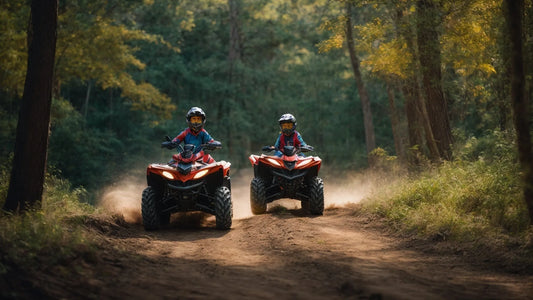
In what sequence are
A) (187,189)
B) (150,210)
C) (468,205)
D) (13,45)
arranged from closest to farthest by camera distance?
(468,205)
(187,189)
(150,210)
(13,45)

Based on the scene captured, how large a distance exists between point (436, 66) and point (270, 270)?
1044 cm

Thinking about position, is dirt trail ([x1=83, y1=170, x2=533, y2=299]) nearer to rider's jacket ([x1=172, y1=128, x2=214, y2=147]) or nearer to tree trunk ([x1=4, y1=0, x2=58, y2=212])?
tree trunk ([x1=4, y1=0, x2=58, y2=212])

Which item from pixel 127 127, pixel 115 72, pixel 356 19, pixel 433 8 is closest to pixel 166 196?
pixel 433 8

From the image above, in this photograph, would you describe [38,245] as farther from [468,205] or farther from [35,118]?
[468,205]

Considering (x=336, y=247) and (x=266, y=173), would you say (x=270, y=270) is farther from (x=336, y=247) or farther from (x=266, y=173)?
(x=266, y=173)

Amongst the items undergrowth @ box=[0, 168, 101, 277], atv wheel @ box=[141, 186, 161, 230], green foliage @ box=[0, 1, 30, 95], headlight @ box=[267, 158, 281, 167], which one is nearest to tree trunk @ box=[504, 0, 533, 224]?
headlight @ box=[267, 158, 281, 167]

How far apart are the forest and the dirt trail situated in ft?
5.28

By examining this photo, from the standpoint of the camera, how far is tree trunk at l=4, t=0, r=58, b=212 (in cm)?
1001

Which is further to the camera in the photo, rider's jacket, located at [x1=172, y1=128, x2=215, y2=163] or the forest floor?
rider's jacket, located at [x1=172, y1=128, x2=215, y2=163]

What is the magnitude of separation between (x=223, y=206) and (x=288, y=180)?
217 cm

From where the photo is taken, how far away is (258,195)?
1322 centimetres

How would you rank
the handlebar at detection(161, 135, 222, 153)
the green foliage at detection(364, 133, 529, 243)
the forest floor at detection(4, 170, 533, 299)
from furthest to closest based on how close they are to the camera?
1. the handlebar at detection(161, 135, 222, 153)
2. the green foliage at detection(364, 133, 529, 243)
3. the forest floor at detection(4, 170, 533, 299)

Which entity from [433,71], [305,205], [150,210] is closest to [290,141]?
[305,205]

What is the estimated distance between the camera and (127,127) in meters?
40.0
